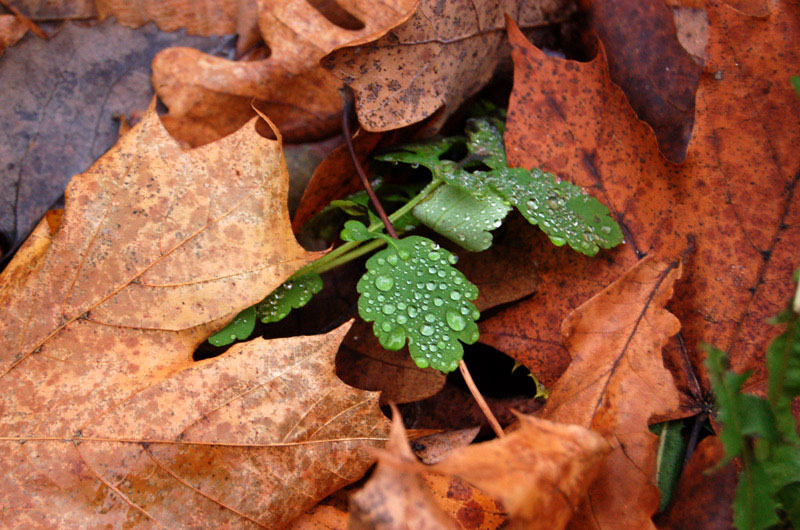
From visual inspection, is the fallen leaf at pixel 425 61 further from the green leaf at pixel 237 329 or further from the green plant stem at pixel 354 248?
the green leaf at pixel 237 329

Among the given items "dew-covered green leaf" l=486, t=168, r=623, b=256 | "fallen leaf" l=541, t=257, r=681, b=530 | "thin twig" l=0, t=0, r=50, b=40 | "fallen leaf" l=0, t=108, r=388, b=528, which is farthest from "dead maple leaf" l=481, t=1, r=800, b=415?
"thin twig" l=0, t=0, r=50, b=40

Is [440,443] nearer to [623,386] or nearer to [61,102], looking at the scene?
[623,386]

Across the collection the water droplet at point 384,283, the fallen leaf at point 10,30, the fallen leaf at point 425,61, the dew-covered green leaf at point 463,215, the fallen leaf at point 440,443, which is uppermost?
the fallen leaf at point 425,61

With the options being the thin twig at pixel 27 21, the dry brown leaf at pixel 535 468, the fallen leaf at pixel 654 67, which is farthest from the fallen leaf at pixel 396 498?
the thin twig at pixel 27 21

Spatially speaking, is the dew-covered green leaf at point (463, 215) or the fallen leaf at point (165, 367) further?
the dew-covered green leaf at point (463, 215)

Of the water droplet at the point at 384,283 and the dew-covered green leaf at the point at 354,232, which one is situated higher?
the dew-covered green leaf at the point at 354,232

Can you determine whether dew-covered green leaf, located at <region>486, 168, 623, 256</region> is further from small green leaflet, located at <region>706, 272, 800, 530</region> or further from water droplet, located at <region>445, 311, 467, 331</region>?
small green leaflet, located at <region>706, 272, 800, 530</region>

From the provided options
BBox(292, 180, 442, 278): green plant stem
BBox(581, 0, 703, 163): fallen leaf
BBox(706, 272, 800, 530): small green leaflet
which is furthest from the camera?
BBox(581, 0, 703, 163): fallen leaf

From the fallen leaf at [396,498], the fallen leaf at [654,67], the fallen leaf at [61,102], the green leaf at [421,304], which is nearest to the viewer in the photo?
the fallen leaf at [396,498]
